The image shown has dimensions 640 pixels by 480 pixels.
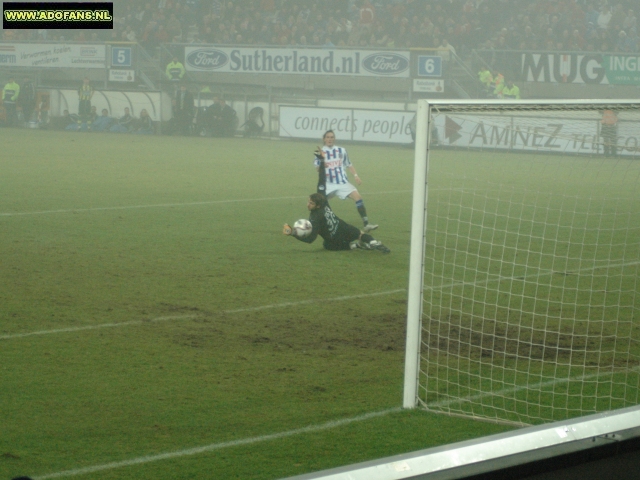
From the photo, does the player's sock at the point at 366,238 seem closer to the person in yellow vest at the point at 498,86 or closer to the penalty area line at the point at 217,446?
the penalty area line at the point at 217,446

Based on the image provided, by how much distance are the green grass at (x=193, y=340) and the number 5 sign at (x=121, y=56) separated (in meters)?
20.5

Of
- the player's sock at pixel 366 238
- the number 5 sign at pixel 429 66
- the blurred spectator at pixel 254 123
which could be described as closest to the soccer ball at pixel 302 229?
the player's sock at pixel 366 238

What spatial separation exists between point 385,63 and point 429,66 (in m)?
1.65

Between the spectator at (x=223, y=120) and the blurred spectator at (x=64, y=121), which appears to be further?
the blurred spectator at (x=64, y=121)

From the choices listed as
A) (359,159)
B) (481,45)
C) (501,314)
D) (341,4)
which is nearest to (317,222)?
(501,314)

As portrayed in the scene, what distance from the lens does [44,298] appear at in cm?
767

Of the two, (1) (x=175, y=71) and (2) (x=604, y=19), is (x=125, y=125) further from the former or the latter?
(2) (x=604, y=19)

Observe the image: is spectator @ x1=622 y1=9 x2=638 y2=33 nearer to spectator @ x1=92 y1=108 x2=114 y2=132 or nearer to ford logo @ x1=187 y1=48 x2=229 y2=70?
ford logo @ x1=187 y1=48 x2=229 y2=70

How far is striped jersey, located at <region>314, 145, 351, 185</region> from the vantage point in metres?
12.4

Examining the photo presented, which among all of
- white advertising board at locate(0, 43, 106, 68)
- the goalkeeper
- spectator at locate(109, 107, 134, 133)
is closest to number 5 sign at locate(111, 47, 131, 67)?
white advertising board at locate(0, 43, 106, 68)

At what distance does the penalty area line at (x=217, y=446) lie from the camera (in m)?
4.02

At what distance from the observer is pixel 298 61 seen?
32.8 meters

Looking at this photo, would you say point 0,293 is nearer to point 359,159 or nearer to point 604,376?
point 604,376

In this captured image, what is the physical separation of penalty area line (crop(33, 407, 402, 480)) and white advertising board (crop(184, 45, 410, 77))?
2754cm
